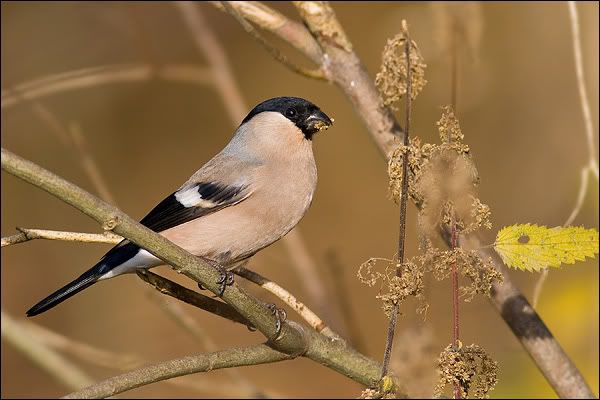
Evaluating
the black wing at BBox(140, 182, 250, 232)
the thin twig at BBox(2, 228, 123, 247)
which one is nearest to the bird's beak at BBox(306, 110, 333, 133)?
the black wing at BBox(140, 182, 250, 232)

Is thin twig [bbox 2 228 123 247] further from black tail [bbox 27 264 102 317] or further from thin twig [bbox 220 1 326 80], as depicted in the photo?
thin twig [bbox 220 1 326 80]

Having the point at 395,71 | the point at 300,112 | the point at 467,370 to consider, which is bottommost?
the point at 467,370

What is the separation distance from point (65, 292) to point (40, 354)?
36cm

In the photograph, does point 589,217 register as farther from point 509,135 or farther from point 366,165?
point 366,165

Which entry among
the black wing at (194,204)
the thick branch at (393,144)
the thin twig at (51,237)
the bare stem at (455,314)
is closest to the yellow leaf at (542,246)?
the bare stem at (455,314)

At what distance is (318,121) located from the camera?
3260 millimetres

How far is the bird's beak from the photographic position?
10.6 feet

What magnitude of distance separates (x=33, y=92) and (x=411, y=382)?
5.79 feet

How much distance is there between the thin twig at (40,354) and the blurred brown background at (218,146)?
63.5 inches

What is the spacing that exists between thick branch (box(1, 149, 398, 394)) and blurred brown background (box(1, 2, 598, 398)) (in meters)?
2.44

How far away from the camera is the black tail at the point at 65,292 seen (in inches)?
103

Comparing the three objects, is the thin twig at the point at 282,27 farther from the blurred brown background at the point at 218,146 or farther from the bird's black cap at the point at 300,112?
the blurred brown background at the point at 218,146

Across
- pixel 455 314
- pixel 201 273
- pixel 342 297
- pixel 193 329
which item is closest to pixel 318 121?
pixel 342 297

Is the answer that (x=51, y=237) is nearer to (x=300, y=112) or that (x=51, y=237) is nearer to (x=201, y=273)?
(x=201, y=273)
